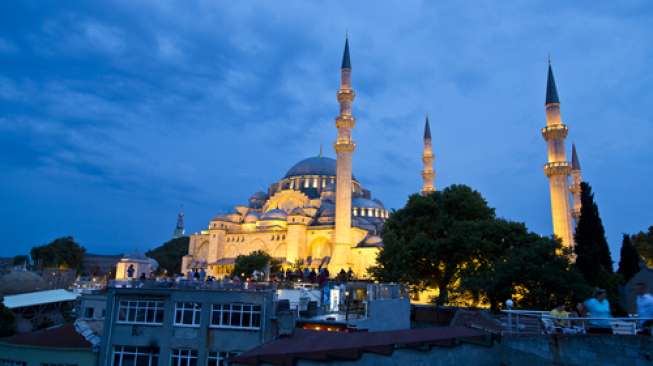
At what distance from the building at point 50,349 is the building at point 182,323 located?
134cm

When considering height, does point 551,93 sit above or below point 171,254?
above

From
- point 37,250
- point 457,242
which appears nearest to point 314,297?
point 457,242

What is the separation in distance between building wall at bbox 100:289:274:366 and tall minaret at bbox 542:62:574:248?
2692 centimetres

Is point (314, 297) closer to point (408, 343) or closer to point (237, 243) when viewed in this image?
point (408, 343)

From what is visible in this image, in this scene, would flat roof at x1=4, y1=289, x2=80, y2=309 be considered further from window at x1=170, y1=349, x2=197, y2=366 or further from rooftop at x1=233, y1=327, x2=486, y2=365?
rooftop at x1=233, y1=327, x2=486, y2=365

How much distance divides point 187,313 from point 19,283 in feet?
96.5

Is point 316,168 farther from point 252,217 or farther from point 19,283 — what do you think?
point 19,283

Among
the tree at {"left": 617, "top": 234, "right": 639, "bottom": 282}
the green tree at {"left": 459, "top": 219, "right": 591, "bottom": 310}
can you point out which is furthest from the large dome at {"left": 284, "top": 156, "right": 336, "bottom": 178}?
the green tree at {"left": 459, "top": 219, "right": 591, "bottom": 310}

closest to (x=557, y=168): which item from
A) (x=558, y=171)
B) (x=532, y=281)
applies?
(x=558, y=171)

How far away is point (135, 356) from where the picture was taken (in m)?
15.7

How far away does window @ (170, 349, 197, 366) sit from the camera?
14766mm

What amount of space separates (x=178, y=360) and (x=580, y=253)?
19636 mm

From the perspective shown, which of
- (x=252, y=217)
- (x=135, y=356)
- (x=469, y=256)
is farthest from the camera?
(x=252, y=217)

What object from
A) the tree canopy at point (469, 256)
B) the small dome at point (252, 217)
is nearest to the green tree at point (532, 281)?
the tree canopy at point (469, 256)
